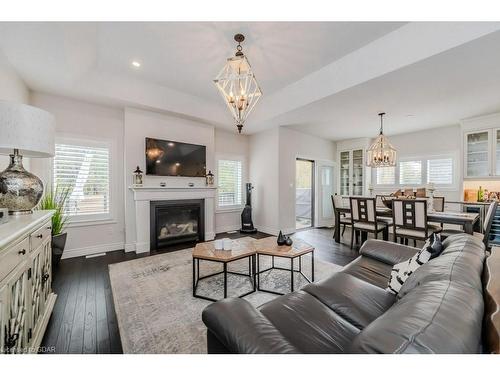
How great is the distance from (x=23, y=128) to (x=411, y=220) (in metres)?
4.65

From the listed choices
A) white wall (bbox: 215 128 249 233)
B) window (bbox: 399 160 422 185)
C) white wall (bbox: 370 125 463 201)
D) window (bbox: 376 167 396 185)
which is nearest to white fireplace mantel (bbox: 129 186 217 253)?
white wall (bbox: 215 128 249 233)

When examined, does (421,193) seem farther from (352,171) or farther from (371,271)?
(371,271)

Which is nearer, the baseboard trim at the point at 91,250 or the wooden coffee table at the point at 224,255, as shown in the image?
the wooden coffee table at the point at 224,255

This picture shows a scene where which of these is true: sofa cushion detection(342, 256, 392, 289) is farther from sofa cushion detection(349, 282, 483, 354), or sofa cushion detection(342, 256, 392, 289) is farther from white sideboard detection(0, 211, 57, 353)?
white sideboard detection(0, 211, 57, 353)

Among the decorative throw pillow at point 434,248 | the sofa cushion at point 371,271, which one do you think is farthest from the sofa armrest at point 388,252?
the decorative throw pillow at point 434,248

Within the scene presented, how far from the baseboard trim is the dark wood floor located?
0.15 metres

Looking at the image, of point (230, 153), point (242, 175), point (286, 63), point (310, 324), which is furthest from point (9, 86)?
point (242, 175)

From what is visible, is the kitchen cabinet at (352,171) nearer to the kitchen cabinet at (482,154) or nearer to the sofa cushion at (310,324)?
the kitchen cabinet at (482,154)

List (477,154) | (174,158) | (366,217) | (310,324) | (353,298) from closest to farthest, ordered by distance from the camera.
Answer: (310,324) → (353,298) → (366,217) → (174,158) → (477,154)

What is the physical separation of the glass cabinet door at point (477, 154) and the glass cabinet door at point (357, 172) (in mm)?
2343

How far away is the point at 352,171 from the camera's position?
6.79 m

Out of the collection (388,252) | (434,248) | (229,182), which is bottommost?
(388,252)

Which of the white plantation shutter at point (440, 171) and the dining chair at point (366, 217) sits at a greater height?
the white plantation shutter at point (440, 171)

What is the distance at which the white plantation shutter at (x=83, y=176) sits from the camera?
3643 mm
